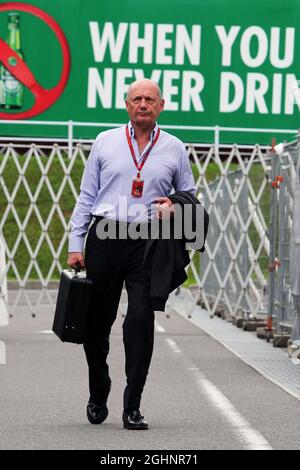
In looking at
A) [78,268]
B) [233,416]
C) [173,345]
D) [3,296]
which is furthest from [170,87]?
[78,268]

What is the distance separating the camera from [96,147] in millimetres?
7770

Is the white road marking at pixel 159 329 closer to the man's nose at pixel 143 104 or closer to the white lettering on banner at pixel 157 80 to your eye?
the white lettering on banner at pixel 157 80

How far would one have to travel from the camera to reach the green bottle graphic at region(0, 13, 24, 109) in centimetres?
1927

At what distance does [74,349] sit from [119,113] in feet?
21.2

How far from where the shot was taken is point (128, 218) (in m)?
7.65

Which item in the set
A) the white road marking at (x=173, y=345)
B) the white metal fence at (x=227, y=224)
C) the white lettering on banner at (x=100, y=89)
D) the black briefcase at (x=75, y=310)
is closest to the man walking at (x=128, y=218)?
the black briefcase at (x=75, y=310)

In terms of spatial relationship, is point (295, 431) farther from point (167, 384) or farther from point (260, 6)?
point (260, 6)

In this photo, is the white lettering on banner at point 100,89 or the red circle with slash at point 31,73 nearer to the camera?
the red circle with slash at point 31,73

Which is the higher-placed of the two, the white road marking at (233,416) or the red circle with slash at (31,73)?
the red circle with slash at (31,73)

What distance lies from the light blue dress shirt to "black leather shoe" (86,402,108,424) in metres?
0.82

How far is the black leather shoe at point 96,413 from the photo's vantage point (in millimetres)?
7766

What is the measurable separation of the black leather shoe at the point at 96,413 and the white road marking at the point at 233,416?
25.7 inches

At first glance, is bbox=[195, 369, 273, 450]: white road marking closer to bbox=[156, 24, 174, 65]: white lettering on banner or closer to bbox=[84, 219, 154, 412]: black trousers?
bbox=[84, 219, 154, 412]: black trousers
